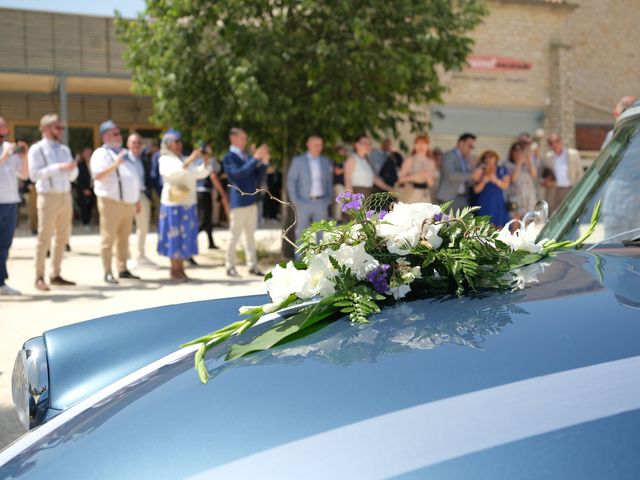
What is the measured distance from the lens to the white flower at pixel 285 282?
226 centimetres

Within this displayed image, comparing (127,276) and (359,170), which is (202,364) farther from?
(359,170)

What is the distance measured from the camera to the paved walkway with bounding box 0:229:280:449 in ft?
21.9

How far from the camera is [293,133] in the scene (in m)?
13.1

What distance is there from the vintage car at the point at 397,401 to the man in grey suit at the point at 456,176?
10526 mm

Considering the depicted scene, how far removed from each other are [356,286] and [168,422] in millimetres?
680

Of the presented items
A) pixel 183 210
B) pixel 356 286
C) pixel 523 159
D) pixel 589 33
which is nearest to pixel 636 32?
pixel 589 33

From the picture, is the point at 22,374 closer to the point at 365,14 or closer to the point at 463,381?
the point at 463,381

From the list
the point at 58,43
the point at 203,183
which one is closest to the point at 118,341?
the point at 203,183

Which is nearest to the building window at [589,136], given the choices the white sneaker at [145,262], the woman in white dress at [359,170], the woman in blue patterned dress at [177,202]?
the woman in white dress at [359,170]

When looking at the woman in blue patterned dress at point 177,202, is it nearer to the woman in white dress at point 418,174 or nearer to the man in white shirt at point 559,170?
the woman in white dress at point 418,174

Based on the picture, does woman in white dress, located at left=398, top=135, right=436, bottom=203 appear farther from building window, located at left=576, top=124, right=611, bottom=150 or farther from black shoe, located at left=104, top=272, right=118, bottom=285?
building window, located at left=576, top=124, right=611, bottom=150

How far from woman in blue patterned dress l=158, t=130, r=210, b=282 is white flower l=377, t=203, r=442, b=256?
812 cm

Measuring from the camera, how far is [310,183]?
11.2 metres

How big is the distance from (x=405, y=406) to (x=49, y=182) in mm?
8882
